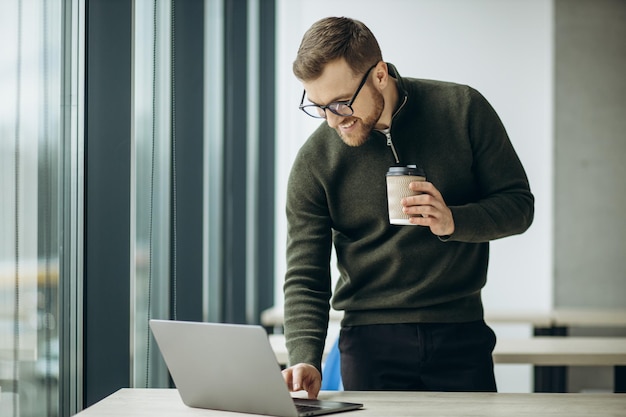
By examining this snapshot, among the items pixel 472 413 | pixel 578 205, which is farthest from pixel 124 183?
pixel 578 205

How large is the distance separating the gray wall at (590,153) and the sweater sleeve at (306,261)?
318 cm

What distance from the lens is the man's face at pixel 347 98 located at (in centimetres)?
174

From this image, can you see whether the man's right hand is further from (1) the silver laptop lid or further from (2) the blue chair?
(2) the blue chair

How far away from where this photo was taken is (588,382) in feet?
15.3

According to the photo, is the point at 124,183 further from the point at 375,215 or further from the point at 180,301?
the point at 180,301

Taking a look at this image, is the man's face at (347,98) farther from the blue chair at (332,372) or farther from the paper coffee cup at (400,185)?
the blue chair at (332,372)

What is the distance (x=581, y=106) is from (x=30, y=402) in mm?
3827

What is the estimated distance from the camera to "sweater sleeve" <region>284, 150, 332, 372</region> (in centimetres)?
175

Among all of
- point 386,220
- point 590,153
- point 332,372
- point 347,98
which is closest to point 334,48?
point 347,98

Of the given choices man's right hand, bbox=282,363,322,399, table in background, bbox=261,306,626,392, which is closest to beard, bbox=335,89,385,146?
man's right hand, bbox=282,363,322,399

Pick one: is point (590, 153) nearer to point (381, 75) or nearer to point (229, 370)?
point (381, 75)

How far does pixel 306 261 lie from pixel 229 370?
19.1 inches

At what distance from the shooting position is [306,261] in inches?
72.2

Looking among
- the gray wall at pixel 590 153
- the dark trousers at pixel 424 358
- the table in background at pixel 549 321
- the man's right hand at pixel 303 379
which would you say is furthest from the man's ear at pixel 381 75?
the gray wall at pixel 590 153
